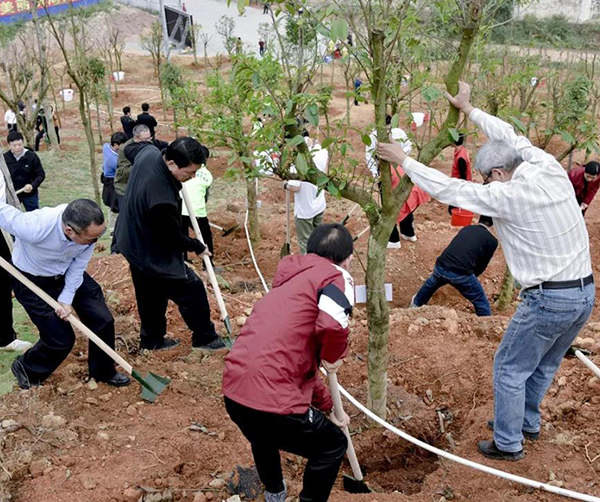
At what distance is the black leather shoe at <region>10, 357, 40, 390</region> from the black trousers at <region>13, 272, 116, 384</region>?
0.08ft

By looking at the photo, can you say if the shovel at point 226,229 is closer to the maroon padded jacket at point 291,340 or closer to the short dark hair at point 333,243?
the short dark hair at point 333,243

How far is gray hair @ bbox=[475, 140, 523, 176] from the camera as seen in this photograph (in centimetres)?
305

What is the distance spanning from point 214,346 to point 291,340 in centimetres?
245

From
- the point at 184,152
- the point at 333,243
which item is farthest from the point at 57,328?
the point at 333,243

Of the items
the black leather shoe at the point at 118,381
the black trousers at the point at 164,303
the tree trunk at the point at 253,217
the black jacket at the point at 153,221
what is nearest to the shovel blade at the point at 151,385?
the black leather shoe at the point at 118,381

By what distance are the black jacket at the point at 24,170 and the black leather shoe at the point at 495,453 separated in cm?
668

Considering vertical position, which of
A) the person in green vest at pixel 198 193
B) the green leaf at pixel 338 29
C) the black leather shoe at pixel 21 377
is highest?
the green leaf at pixel 338 29

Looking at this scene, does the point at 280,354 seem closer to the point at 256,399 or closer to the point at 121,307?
the point at 256,399

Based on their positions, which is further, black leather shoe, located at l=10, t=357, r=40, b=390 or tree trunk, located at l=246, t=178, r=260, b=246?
tree trunk, located at l=246, t=178, r=260, b=246

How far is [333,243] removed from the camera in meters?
2.79

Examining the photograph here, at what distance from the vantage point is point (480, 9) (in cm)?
288

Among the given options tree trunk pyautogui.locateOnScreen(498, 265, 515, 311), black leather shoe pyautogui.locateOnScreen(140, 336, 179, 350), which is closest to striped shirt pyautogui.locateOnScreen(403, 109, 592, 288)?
black leather shoe pyautogui.locateOnScreen(140, 336, 179, 350)

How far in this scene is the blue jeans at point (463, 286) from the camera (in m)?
6.13

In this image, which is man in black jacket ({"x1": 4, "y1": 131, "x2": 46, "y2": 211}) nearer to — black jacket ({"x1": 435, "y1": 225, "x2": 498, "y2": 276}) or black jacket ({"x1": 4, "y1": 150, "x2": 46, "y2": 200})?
black jacket ({"x1": 4, "y1": 150, "x2": 46, "y2": 200})
